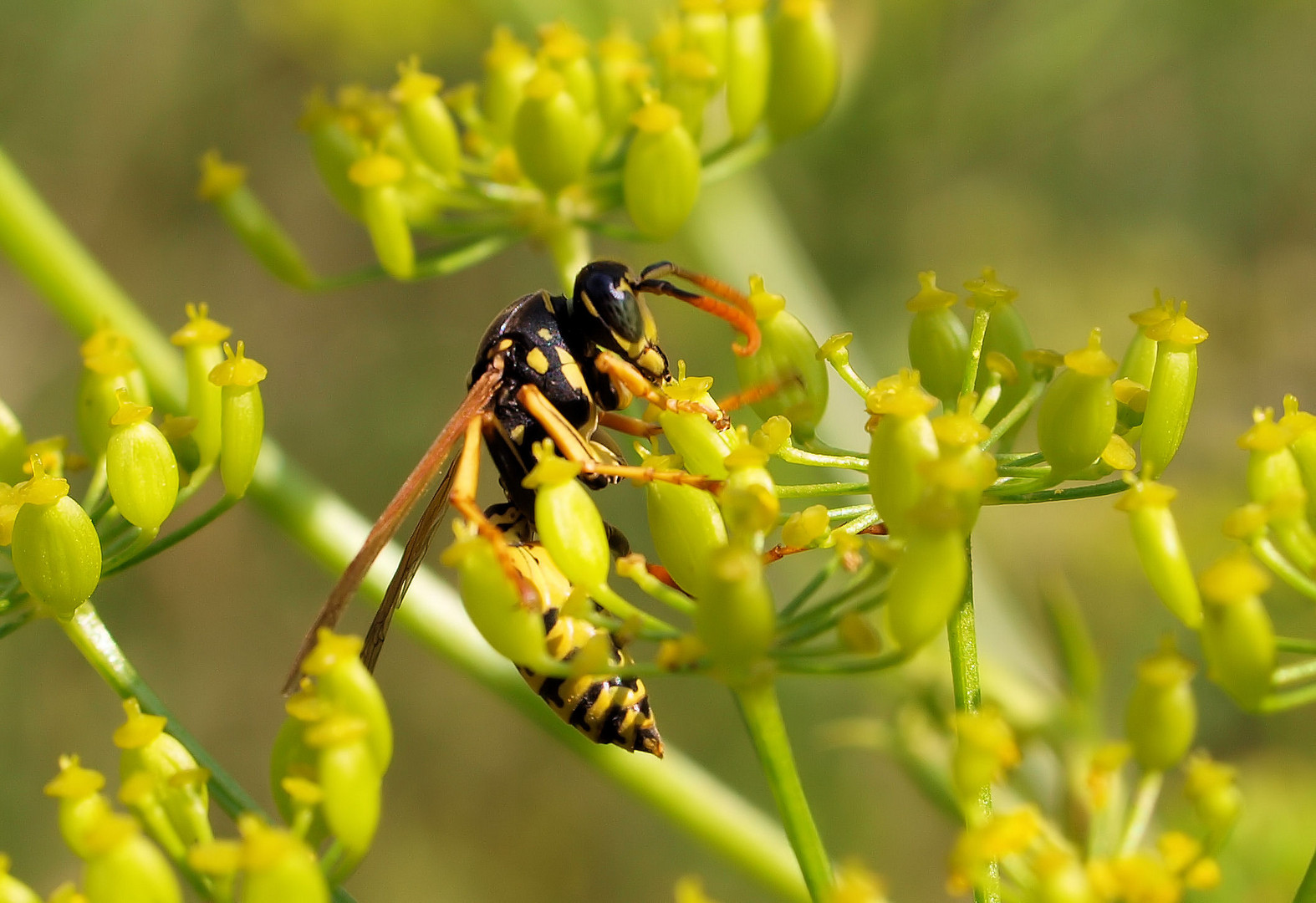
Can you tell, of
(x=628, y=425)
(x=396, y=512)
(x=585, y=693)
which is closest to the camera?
(x=396, y=512)

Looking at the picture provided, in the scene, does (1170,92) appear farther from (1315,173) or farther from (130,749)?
(130,749)

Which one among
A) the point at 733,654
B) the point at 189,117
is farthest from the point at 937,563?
the point at 189,117

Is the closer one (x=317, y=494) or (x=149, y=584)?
(x=317, y=494)

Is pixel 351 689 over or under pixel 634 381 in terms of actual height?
over

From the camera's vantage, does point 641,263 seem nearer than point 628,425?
No

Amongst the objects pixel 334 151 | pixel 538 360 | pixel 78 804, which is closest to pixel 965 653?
pixel 538 360

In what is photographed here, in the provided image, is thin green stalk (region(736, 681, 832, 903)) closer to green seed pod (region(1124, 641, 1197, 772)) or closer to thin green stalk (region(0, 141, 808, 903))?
green seed pod (region(1124, 641, 1197, 772))

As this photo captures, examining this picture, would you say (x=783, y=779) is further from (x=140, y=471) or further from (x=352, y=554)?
(x=352, y=554)
